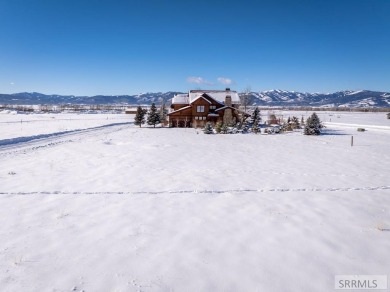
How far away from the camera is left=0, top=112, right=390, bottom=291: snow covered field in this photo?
20.1 ft

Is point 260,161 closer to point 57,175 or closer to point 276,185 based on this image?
point 276,185

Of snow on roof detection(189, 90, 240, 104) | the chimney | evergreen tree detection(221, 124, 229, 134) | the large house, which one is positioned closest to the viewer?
evergreen tree detection(221, 124, 229, 134)

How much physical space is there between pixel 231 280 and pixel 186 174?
31.2 feet

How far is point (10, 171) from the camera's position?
1527 cm

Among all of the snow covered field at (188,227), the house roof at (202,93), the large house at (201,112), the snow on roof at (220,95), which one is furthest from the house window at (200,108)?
the snow covered field at (188,227)

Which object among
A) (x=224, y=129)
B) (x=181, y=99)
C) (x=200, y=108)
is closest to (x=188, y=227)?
(x=224, y=129)

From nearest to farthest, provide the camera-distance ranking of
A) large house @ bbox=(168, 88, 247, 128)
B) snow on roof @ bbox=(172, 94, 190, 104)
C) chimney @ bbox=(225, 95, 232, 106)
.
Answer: large house @ bbox=(168, 88, 247, 128) < chimney @ bbox=(225, 95, 232, 106) < snow on roof @ bbox=(172, 94, 190, 104)

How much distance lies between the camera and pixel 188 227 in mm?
8570

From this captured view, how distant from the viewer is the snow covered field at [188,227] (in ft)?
20.1

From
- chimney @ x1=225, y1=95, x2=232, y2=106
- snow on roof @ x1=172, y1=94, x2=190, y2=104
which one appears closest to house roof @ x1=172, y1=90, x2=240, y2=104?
snow on roof @ x1=172, y1=94, x2=190, y2=104

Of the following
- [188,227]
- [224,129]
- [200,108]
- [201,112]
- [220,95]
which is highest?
[220,95]

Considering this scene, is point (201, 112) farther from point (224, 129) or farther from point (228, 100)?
point (224, 129)

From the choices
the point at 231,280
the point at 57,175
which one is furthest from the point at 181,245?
the point at 57,175

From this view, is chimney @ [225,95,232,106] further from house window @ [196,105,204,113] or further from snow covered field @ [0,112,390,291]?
snow covered field @ [0,112,390,291]
